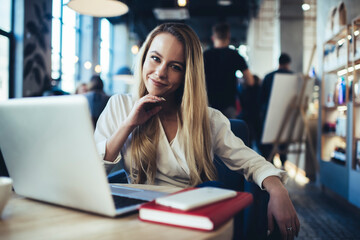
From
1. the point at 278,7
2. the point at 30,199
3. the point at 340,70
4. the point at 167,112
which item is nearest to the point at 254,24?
the point at 278,7

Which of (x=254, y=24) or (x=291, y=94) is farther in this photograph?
(x=254, y=24)

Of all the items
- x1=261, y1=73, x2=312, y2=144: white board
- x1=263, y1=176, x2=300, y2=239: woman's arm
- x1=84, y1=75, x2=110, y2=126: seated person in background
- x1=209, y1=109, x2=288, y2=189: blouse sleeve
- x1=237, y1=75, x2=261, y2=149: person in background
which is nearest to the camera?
x1=263, y1=176, x2=300, y2=239: woman's arm

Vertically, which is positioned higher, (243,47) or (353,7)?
(243,47)

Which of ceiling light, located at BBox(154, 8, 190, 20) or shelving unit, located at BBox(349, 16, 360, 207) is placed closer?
shelving unit, located at BBox(349, 16, 360, 207)

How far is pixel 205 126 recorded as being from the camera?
1341 mm

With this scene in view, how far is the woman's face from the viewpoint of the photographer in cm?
132

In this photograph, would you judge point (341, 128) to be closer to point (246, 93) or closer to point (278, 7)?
point (246, 93)

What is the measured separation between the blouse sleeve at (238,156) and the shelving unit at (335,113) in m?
2.37

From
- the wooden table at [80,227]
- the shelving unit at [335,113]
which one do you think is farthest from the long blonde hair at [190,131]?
the shelving unit at [335,113]

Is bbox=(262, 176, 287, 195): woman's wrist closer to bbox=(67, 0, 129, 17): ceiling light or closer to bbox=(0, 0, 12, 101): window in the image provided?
bbox=(67, 0, 129, 17): ceiling light

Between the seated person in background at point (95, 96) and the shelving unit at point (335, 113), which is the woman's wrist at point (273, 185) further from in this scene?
the seated person in background at point (95, 96)

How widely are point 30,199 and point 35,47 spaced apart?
5.10m

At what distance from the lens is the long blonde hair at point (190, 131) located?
1.27 m

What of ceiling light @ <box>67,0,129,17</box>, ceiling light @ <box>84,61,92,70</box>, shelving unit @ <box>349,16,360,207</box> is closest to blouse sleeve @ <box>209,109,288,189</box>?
ceiling light @ <box>67,0,129,17</box>
